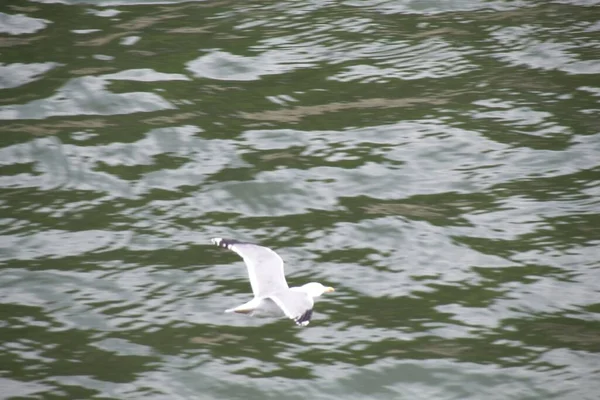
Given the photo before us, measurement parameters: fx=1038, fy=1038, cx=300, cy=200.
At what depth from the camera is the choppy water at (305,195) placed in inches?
279

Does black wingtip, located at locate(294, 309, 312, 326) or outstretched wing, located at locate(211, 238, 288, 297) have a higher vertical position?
outstretched wing, located at locate(211, 238, 288, 297)

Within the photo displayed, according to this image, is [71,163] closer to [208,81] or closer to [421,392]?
[208,81]

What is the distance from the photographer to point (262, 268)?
23.5 ft

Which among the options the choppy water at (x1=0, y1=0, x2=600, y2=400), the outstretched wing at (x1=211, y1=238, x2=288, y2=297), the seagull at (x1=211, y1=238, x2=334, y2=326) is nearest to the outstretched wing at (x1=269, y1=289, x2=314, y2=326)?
the seagull at (x1=211, y1=238, x2=334, y2=326)

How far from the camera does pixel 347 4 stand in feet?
40.8

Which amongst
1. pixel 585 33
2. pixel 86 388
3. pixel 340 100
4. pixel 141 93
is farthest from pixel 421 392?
pixel 585 33

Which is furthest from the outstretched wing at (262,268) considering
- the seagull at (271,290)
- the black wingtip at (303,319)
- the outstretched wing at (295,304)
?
the black wingtip at (303,319)

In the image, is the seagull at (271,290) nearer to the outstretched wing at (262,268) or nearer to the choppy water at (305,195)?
the outstretched wing at (262,268)

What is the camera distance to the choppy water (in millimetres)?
7078

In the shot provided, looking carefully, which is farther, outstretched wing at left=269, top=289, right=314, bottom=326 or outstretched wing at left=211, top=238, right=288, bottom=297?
outstretched wing at left=211, top=238, right=288, bottom=297

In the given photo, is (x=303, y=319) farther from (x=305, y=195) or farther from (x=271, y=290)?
(x=305, y=195)

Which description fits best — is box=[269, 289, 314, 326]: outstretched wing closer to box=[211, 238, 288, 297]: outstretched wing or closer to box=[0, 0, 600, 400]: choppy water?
box=[211, 238, 288, 297]: outstretched wing

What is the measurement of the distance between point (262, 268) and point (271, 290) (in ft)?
0.92

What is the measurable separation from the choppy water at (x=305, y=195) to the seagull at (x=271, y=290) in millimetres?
414
